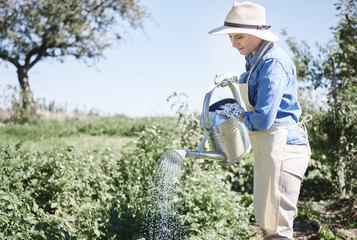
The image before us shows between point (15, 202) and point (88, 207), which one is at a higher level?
point (15, 202)

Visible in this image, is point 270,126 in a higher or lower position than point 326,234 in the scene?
higher

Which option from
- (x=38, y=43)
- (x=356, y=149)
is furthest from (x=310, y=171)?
(x=38, y=43)

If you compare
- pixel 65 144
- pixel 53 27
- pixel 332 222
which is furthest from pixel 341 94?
pixel 53 27

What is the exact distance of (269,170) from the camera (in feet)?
6.72

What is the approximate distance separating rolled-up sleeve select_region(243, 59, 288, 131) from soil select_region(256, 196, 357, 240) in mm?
1934

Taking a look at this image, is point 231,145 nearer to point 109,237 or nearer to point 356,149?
point 109,237

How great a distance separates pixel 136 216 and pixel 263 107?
1.53 meters

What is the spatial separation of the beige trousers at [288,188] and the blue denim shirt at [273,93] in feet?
0.21

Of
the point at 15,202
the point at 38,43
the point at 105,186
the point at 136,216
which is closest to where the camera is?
the point at 15,202

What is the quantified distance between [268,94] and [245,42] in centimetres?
36

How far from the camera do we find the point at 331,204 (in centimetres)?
449

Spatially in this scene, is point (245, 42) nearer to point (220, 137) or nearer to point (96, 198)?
point (220, 137)

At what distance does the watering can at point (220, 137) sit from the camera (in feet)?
7.14

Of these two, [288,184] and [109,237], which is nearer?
[288,184]
